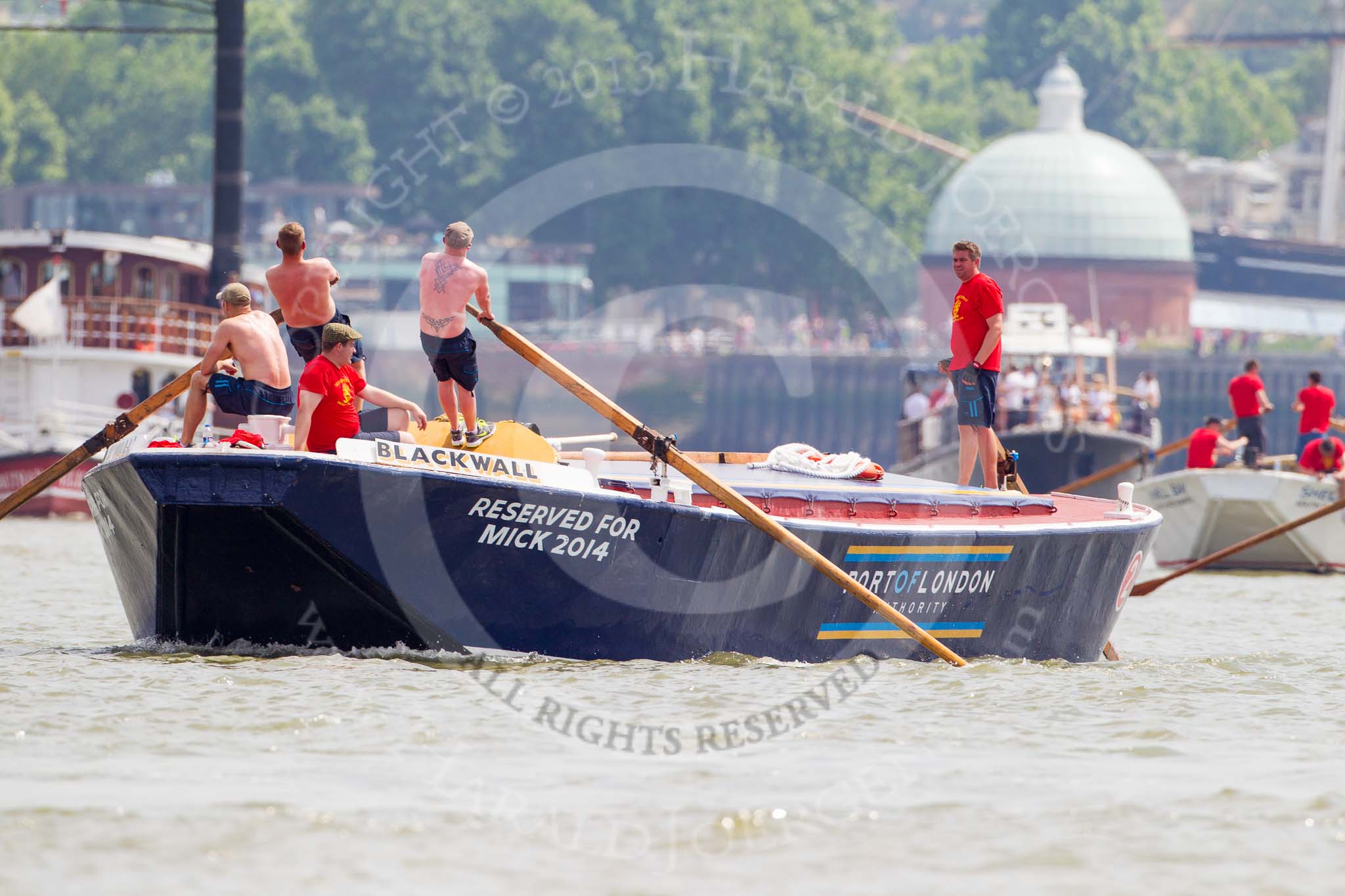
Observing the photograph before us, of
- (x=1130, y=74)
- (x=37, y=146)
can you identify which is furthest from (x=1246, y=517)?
(x=1130, y=74)

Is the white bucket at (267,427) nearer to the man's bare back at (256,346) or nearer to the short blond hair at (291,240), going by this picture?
the man's bare back at (256,346)

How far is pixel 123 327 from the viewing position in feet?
115

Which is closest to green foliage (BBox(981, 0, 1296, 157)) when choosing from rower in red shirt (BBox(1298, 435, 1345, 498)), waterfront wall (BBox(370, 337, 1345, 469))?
waterfront wall (BBox(370, 337, 1345, 469))

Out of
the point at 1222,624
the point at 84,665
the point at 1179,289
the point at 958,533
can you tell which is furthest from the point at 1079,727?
the point at 1179,289

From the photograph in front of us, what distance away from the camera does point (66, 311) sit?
34844 mm

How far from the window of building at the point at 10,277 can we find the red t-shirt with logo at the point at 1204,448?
1850 centimetres

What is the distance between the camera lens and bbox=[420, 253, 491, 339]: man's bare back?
45.9ft

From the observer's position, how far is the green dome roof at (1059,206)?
87000mm

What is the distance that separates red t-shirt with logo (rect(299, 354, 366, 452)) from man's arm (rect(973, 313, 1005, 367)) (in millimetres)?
4947

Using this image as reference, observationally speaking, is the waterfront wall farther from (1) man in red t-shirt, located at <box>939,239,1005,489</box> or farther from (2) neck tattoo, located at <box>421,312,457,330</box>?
(2) neck tattoo, located at <box>421,312,457,330</box>

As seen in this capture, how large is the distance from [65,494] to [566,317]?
195 ft

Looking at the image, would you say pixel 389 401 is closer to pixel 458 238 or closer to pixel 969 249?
pixel 458 238

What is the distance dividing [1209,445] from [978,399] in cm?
1253

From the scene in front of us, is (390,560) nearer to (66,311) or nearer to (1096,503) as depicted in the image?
(1096,503)
